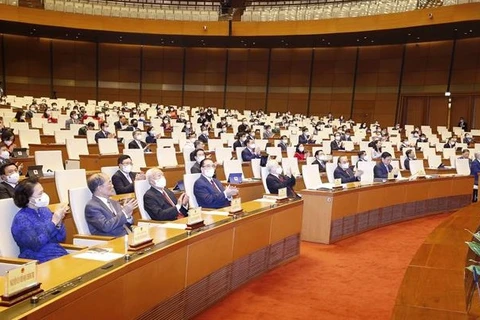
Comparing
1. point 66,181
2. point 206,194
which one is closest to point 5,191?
point 66,181

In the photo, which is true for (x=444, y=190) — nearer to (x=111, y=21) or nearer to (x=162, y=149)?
(x=162, y=149)

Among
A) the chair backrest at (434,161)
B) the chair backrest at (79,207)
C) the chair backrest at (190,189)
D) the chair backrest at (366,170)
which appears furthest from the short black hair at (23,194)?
the chair backrest at (434,161)

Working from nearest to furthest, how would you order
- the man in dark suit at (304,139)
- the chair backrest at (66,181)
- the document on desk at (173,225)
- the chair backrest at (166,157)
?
the document on desk at (173,225) < the chair backrest at (66,181) < the chair backrest at (166,157) < the man in dark suit at (304,139)

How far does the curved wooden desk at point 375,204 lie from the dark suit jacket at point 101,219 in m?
3.15

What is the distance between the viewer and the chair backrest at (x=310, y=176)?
728 cm

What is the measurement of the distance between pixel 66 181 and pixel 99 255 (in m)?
2.18

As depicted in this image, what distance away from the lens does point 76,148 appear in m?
8.40

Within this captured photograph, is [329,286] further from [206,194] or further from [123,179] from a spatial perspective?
[123,179]

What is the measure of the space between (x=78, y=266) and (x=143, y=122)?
10764 millimetres

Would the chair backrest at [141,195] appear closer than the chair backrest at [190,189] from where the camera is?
Yes

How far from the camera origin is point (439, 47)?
776 inches

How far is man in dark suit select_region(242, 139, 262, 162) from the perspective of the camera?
9188 mm

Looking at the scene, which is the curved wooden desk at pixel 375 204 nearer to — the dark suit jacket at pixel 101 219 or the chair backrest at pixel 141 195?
the chair backrest at pixel 141 195

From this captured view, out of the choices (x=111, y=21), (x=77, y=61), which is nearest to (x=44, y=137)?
(x=111, y=21)
